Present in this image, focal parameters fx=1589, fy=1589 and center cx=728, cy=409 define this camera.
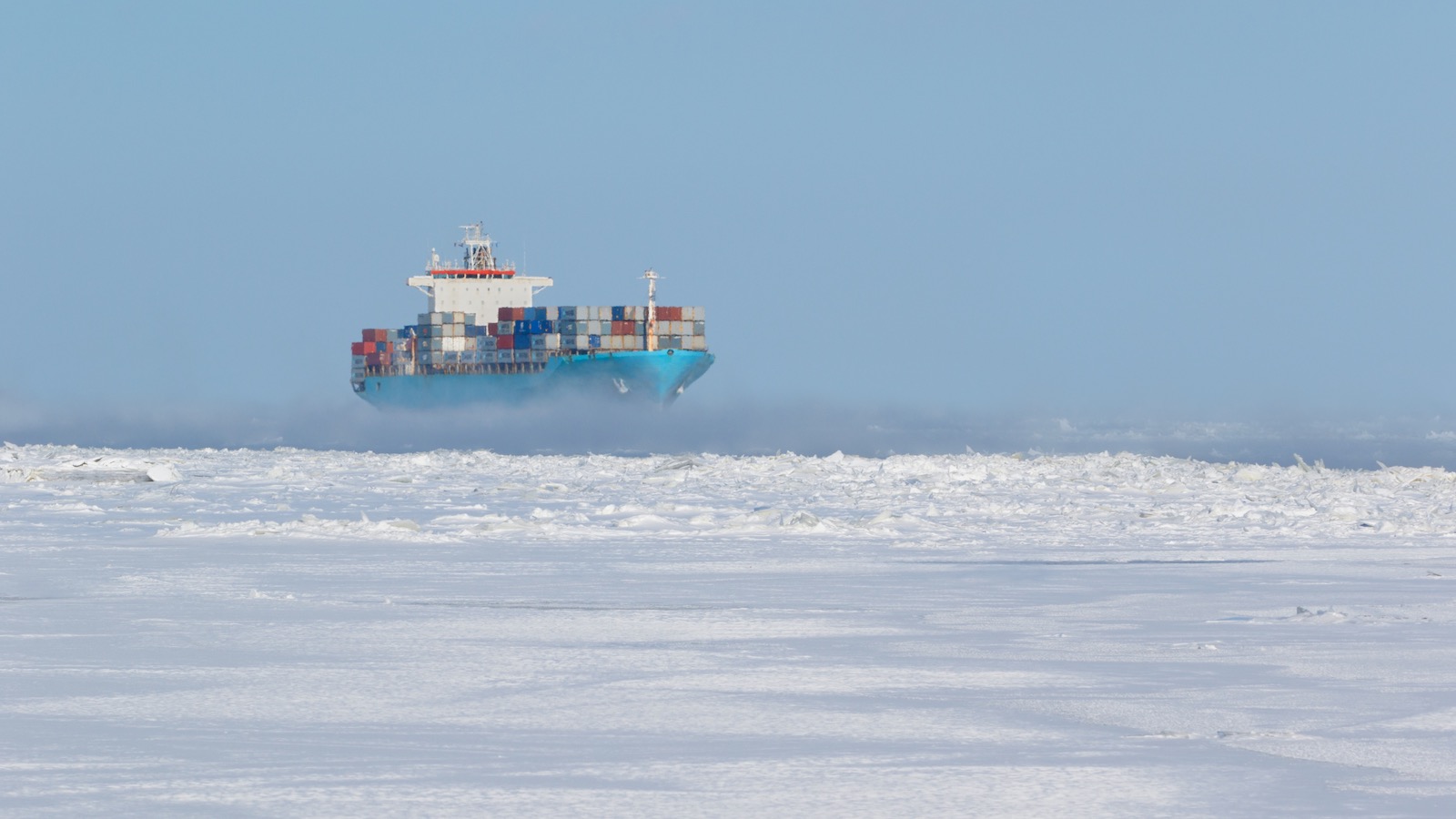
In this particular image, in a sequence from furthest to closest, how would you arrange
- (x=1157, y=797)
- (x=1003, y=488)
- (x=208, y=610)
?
(x=1003, y=488) < (x=208, y=610) < (x=1157, y=797)

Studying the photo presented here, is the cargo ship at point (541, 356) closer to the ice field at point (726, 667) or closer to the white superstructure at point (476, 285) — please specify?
the white superstructure at point (476, 285)

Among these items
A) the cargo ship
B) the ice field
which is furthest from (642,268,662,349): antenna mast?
the ice field

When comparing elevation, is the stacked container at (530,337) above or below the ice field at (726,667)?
above

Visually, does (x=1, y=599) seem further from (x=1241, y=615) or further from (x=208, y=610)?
(x=1241, y=615)

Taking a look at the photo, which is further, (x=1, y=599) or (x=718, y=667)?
(x=1, y=599)

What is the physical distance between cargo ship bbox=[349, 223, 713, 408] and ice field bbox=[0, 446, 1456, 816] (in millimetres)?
59980

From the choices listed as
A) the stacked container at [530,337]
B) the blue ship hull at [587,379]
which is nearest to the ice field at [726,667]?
the blue ship hull at [587,379]

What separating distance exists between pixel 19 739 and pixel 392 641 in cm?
217

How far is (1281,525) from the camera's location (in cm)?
1363

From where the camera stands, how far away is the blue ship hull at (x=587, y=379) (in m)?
73.6

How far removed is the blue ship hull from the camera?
7362cm

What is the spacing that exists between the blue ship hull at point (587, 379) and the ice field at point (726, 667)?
2354 inches

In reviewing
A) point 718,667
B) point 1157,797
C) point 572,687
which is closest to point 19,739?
point 572,687

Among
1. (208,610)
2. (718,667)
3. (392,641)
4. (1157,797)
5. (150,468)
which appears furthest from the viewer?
(150,468)
